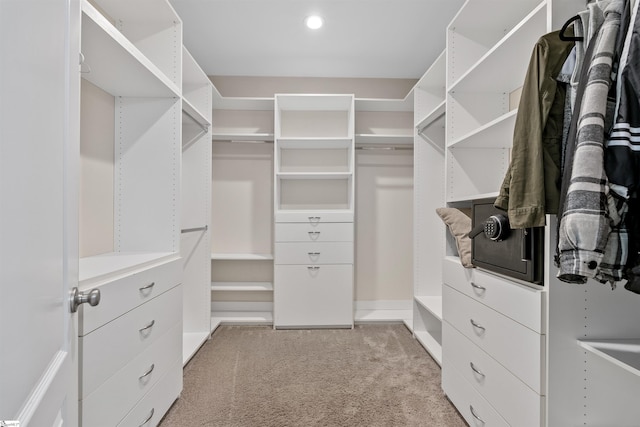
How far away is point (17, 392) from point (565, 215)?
1.14 meters

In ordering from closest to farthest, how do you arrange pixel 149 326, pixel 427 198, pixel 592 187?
pixel 592 187
pixel 149 326
pixel 427 198

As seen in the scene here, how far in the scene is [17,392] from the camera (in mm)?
433

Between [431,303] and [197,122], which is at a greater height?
[197,122]

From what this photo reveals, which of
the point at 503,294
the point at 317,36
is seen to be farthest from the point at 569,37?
the point at 317,36

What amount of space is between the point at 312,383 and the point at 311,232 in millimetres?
1298

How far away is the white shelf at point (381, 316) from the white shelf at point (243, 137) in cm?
195

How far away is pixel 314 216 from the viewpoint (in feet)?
9.86

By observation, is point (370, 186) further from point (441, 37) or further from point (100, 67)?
point (100, 67)

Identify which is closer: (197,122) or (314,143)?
(197,122)

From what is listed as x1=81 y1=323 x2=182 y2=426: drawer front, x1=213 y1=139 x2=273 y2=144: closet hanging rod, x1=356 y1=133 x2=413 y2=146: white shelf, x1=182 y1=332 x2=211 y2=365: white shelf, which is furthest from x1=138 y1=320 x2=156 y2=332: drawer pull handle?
x1=356 y1=133 x2=413 y2=146: white shelf

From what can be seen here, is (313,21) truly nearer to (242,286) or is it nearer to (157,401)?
(242,286)

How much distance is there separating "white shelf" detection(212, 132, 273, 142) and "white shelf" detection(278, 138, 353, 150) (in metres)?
0.16

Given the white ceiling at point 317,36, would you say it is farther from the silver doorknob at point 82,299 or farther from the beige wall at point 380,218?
the silver doorknob at point 82,299

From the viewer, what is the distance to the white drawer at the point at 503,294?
1.17m
